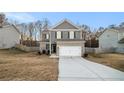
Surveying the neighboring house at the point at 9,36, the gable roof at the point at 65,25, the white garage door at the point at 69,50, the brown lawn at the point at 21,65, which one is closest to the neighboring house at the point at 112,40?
the white garage door at the point at 69,50

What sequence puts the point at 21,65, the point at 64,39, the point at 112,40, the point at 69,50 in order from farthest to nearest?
the point at 64,39, the point at 69,50, the point at 112,40, the point at 21,65

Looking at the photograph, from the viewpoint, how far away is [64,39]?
27859 mm

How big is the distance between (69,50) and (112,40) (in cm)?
468

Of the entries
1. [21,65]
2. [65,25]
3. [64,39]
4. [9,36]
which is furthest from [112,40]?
[21,65]

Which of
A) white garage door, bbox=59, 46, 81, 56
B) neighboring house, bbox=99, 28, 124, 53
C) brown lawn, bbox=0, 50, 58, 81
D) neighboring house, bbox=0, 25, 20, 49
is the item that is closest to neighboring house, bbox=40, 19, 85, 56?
white garage door, bbox=59, 46, 81, 56

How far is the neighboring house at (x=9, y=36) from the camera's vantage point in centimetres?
1802

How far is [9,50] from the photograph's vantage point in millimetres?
18312

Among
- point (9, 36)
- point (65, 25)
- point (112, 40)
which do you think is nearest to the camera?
point (9, 36)

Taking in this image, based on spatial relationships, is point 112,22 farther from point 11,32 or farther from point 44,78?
point 44,78

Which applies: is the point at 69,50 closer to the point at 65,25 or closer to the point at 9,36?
the point at 65,25
